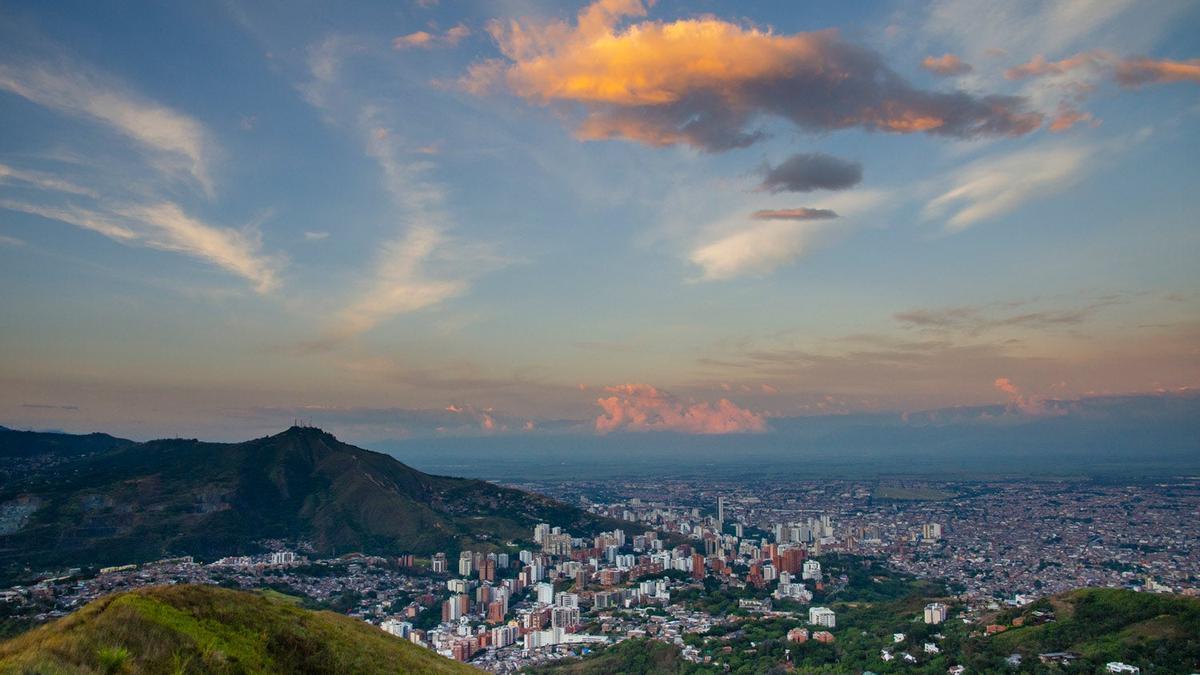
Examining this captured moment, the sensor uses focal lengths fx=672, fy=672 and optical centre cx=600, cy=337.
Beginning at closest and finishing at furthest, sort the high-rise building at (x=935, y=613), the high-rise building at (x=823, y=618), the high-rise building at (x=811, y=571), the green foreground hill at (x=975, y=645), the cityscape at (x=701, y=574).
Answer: the green foreground hill at (x=975, y=645)
the high-rise building at (x=935, y=613)
the cityscape at (x=701, y=574)
the high-rise building at (x=823, y=618)
the high-rise building at (x=811, y=571)

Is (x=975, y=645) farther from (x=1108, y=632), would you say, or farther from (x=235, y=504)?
(x=235, y=504)

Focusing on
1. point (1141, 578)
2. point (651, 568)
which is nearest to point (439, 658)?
point (651, 568)

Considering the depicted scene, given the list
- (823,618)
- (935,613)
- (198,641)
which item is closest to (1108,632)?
(935,613)

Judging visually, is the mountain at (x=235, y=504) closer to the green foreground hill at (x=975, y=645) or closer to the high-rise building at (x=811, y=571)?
the high-rise building at (x=811, y=571)

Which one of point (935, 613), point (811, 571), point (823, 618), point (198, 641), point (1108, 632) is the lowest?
point (811, 571)

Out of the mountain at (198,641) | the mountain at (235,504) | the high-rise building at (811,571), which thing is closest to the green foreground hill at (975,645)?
the high-rise building at (811,571)

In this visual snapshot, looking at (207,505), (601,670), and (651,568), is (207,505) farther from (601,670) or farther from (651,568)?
(601,670)

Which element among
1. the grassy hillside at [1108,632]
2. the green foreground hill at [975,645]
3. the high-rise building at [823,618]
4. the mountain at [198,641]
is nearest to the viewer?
the mountain at [198,641]
